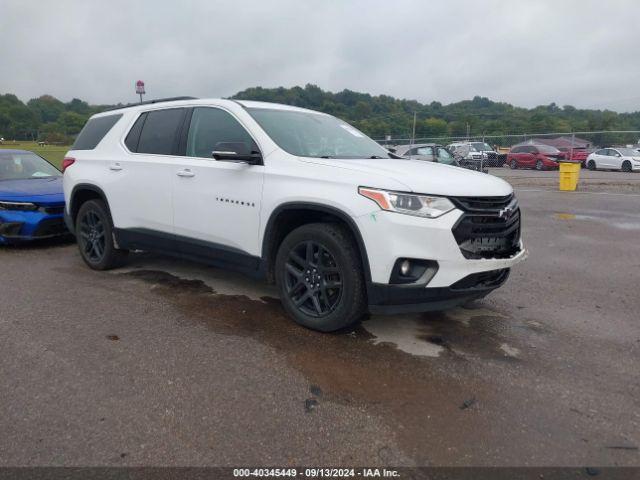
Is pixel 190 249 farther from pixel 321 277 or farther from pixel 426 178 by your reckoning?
pixel 426 178

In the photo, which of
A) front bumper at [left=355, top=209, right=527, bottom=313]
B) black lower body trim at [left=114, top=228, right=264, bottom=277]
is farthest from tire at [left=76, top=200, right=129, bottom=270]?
front bumper at [left=355, top=209, right=527, bottom=313]

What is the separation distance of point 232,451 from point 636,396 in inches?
95.5

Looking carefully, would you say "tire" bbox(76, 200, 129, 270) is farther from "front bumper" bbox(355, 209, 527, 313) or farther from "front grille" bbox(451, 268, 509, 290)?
"front grille" bbox(451, 268, 509, 290)

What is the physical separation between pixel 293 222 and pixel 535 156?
27577mm

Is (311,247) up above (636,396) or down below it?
above

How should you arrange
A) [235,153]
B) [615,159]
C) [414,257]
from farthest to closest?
[615,159]
[235,153]
[414,257]

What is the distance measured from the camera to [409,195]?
347 cm

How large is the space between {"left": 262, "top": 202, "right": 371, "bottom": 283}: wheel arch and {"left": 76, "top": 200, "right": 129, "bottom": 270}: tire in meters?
2.27

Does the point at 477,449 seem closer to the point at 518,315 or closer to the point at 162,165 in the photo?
the point at 518,315

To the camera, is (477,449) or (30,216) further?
(30,216)

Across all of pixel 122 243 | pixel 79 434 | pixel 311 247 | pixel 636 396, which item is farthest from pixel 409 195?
pixel 122 243

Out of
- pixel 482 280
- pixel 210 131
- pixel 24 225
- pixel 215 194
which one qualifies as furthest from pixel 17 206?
pixel 482 280

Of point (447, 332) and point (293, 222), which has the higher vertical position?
point (293, 222)

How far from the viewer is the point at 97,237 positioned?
5.77 meters
